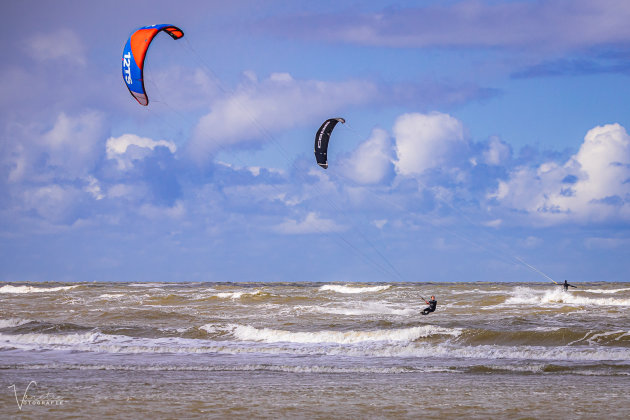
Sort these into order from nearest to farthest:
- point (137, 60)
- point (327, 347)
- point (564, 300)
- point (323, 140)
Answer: point (327, 347), point (137, 60), point (323, 140), point (564, 300)

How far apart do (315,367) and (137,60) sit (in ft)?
32.6

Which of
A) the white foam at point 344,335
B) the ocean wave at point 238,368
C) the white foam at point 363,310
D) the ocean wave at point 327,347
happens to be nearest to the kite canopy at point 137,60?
the ocean wave at point 327,347

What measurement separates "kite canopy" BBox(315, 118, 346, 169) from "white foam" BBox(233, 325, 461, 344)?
5.01m

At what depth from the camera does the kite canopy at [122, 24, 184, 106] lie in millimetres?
17969

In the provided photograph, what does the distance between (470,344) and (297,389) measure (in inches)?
291

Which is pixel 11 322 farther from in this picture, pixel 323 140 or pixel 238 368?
pixel 323 140

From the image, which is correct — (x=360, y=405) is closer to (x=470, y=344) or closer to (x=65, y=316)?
(x=470, y=344)

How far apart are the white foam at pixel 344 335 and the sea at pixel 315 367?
55 mm

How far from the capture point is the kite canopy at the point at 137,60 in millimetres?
17969

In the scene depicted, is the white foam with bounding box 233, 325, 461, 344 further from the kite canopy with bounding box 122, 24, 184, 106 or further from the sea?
Result: the kite canopy with bounding box 122, 24, 184, 106

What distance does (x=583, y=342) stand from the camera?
16391mm

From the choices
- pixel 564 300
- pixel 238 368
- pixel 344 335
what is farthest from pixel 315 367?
pixel 564 300

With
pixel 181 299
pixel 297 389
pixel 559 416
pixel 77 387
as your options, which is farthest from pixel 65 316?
pixel 559 416

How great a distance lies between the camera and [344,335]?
1806 centimetres
